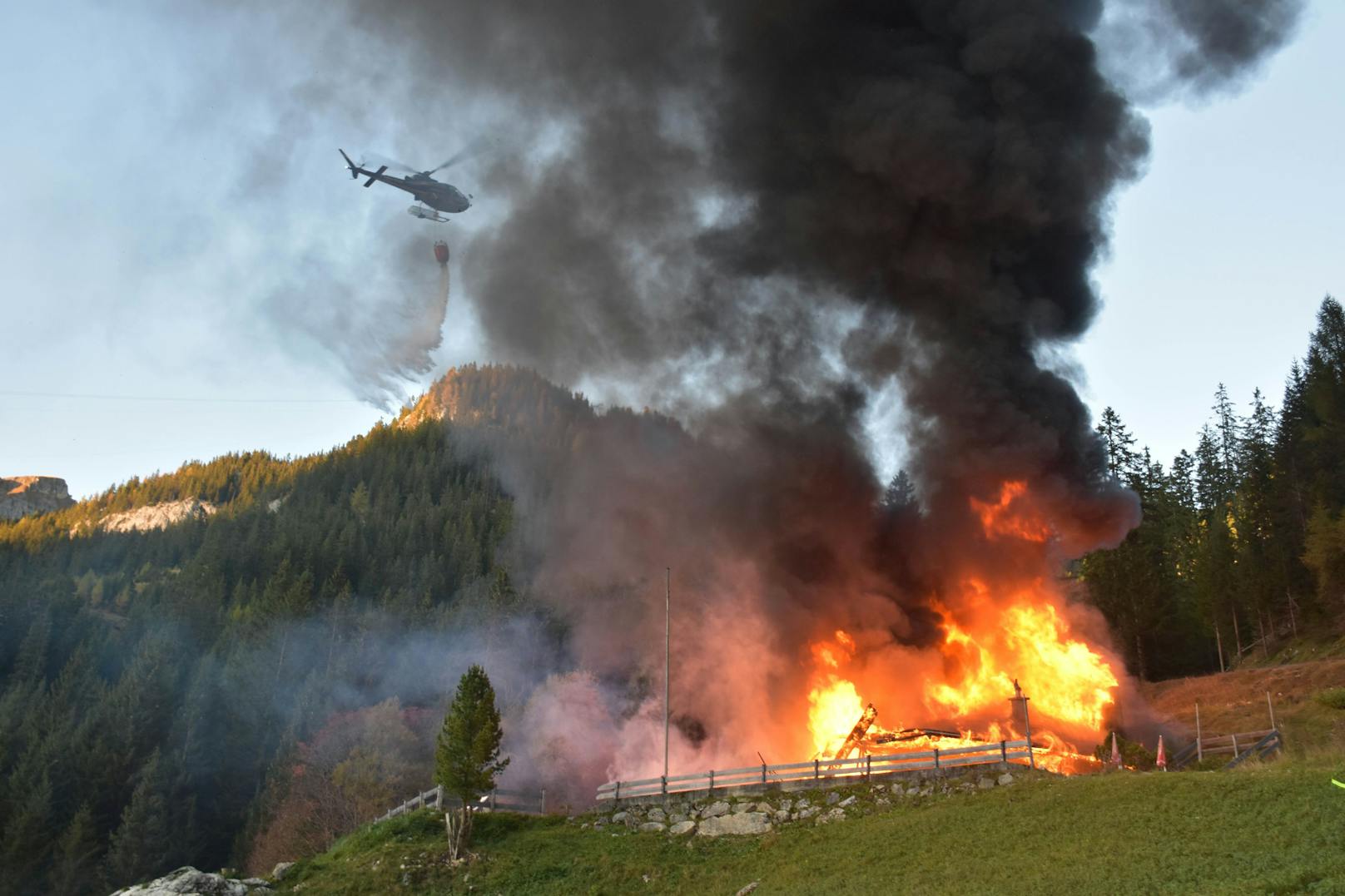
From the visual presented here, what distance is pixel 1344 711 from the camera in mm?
40156

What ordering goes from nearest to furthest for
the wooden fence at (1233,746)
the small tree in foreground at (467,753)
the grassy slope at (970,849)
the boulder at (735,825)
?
the grassy slope at (970,849), the boulder at (735,825), the small tree in foreground at (467,753), the wooden fence at (1233,746)

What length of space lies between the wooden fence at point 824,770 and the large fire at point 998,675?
3494 mm

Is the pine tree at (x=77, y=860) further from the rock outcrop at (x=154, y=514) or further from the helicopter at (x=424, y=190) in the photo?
the rock outcrop at (x=154, y=514)

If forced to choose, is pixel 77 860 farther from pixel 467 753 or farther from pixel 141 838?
pixel 467 753

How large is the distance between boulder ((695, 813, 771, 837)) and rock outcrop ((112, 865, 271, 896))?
14834 millimetres

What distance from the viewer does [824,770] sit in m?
35.0

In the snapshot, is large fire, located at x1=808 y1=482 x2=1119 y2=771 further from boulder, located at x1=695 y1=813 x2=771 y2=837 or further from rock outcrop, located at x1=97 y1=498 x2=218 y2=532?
rock outcrop, located at x1=97 y1=498 x2=218 y2=532

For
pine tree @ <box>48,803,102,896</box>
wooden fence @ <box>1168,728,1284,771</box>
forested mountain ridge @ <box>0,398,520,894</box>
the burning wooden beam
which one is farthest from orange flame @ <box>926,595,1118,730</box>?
pine tree @ <box>48,803,102,896</box>

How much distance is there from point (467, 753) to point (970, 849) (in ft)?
57.3

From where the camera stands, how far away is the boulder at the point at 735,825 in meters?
33.2

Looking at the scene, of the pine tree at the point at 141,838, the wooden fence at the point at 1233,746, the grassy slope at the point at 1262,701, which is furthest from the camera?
the pine tree at the point at 141,838

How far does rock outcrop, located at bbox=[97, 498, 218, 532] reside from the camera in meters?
166

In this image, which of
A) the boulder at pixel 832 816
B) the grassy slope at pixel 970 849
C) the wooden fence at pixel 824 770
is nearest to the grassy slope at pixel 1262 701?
the wooden fence at pixel 824 770

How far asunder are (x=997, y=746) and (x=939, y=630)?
1457 cm
